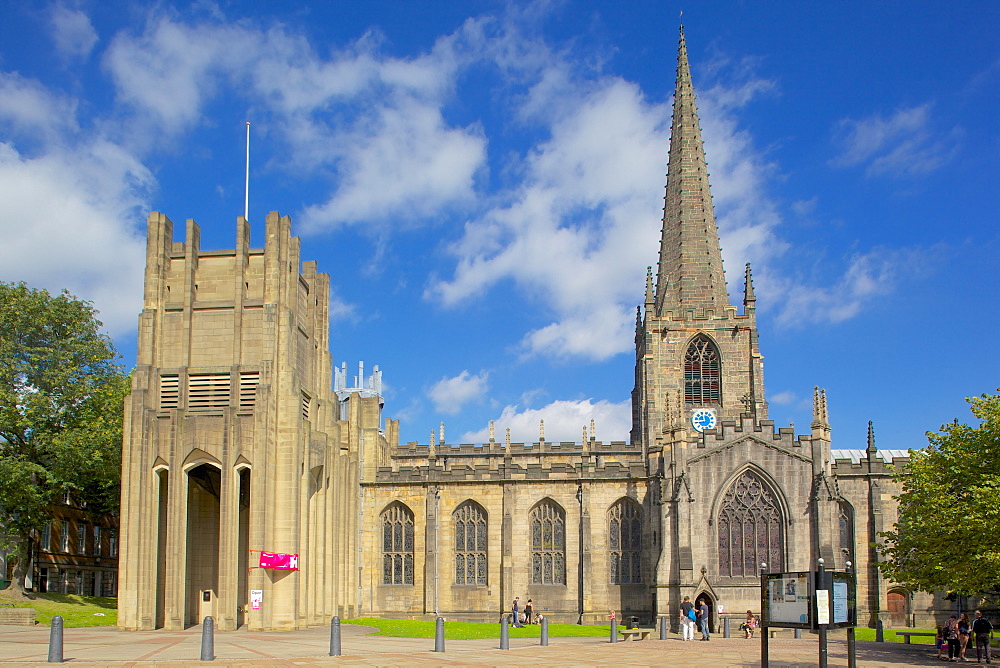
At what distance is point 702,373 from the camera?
59.3 metres

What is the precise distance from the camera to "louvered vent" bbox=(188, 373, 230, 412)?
37.8 m

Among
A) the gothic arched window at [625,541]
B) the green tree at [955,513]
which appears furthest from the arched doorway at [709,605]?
the green tree at [955,513]

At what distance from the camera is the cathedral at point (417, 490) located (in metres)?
36.3

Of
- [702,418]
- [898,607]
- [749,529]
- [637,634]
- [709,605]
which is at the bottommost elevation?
[898,607]

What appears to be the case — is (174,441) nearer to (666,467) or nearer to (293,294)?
(293,294)

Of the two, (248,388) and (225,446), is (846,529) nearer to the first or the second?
(248,388)

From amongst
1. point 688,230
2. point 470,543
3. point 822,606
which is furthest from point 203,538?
point 688,230

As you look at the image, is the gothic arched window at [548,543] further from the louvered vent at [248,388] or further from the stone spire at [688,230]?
the louvered vent at [248,388]

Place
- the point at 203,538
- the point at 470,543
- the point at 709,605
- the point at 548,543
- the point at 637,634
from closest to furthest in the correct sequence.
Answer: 1. the point at 637,634
2. the point at 203,538
3. the point at 709,605
4. the point at 548,543
5. the point at 470,543

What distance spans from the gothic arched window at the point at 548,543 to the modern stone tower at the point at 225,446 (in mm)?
11895

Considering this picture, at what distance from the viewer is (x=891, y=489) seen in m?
46.7

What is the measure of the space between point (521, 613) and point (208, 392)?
20323 mm

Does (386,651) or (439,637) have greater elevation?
(439,637)

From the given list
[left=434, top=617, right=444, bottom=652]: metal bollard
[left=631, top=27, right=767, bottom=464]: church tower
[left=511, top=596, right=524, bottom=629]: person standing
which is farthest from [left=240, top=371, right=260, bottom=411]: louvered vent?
[left=631, top=27, right=767, bottom=464]: church tower
